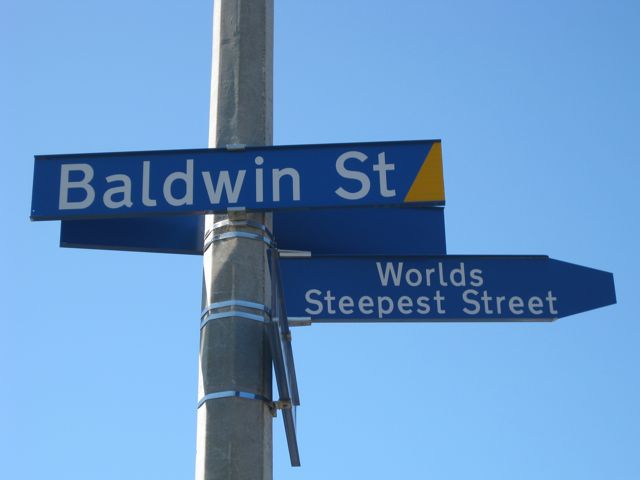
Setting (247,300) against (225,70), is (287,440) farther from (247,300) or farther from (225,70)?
(225,70)

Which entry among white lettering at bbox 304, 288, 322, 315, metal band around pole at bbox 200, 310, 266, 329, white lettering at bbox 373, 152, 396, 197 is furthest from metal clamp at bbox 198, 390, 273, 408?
white lettering at bbox 373, 152, 396, 197

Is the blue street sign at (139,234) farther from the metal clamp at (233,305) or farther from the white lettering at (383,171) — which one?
the white lettering at (383,171)

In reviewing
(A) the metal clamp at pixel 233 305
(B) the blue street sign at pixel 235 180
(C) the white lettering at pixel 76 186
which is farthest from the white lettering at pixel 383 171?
(C) the white lettering at pixel 76 186

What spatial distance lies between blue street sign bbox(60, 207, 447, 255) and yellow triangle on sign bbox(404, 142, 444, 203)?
1.29ft

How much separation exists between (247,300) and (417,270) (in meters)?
1.17

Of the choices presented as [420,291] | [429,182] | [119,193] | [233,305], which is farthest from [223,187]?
[420,291]

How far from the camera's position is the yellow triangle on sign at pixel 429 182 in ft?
15.4

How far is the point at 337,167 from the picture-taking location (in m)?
4.79

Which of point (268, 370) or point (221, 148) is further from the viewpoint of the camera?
point (221, 148)

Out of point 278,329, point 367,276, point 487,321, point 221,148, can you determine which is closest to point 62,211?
point 221,148

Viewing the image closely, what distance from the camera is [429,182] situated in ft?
15.6

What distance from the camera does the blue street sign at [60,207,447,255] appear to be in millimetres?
4977

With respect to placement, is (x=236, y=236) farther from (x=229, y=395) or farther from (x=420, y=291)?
(x=420, y=291)

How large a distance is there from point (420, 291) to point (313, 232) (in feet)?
2.01
